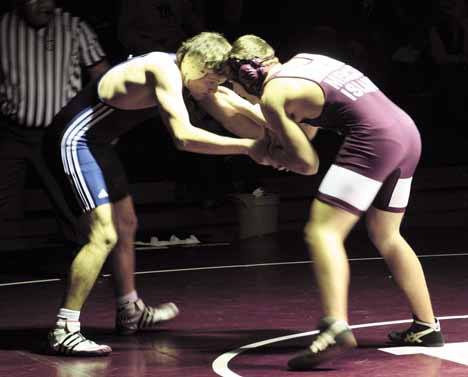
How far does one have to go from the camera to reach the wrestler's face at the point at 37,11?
8367 millimetres

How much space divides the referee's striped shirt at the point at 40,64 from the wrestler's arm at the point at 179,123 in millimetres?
2329

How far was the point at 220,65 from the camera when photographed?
6.13m

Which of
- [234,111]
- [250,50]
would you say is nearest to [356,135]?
[250,50]

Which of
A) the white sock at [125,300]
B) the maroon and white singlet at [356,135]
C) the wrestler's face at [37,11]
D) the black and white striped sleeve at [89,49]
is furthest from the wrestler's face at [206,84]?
the wrestler's face at [37,11]

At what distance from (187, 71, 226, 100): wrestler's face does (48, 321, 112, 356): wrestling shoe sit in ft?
3.97

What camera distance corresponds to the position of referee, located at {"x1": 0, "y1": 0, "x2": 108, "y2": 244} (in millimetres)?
8484

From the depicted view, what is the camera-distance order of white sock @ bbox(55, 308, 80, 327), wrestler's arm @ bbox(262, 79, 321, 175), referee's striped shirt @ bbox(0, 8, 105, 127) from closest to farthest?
wrestler's arm @ bbox(262, 79, 321, 175) → white sock @ bbox(55, 308, 80, 327) → referee's striped shirt @ bbox(0, 8, 105, 127)

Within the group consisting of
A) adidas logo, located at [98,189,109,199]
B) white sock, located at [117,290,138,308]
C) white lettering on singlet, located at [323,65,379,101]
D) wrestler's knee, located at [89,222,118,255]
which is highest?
white lettering on singlet, located at [323,65,379,101]

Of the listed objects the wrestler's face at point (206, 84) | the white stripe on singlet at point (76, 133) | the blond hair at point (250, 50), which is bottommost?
the white stripe on singlet at point (76, 133)

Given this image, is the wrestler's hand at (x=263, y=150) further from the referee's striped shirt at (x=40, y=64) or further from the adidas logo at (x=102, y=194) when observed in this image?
the referee's striped shirt at (x=40, y=64)

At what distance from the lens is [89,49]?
8.42 meters

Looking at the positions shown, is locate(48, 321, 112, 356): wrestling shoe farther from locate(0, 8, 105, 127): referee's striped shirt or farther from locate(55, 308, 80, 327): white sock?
locate(0, 8, 105, 127): referee's striped shirt

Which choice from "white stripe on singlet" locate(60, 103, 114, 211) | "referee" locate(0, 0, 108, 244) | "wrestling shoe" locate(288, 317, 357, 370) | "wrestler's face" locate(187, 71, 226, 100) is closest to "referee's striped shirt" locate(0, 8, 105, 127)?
"referee" locate(0, 0, 108, 244)

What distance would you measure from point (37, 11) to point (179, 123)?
2.66 m
